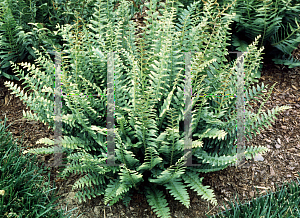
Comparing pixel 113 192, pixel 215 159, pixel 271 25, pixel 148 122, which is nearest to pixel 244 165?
pixel 215 159

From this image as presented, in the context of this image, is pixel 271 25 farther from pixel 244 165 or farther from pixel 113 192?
pixel 113 192

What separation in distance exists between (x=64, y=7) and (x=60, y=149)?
175 centimetres

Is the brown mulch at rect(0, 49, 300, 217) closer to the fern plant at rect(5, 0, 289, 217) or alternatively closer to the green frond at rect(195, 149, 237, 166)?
the fern plant at rect(5, 0, 289, 217)

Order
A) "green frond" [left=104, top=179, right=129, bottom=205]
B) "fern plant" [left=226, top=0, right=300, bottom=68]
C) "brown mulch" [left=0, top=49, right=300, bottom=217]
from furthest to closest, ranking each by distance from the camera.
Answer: "fern plant" [left=226, top=0, right=300, bottom=68] < "brown mulch" [left=0, top=49, right=300, bottom=217] < "green frond" [left=104, top=179, right=129, bottom=205]

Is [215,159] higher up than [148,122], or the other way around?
[148,122]

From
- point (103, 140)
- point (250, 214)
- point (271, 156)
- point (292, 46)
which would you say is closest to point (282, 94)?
point (292, 46)

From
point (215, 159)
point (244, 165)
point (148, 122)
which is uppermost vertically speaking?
point (148, 122)

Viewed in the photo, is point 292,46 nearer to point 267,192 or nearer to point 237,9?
point 237,9

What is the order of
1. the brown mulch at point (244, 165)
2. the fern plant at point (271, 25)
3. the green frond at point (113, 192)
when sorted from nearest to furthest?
the green frond at point (113, 192), the brown mulch at point (244, 165), the fern plant at point (271, 25)

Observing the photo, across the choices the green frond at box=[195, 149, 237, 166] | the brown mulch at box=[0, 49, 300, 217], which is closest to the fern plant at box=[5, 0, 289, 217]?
the green frond at box=[195, 149, 237, 166]

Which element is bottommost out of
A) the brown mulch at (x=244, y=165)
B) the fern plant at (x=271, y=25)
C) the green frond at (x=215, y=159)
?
the brown mulch at (x=244, y=165)

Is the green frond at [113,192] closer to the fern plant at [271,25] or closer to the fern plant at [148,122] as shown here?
the fern plant at [148,122]

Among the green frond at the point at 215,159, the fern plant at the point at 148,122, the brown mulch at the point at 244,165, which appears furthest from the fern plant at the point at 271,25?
the green frond at the point at 215,159

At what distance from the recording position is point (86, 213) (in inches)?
93.9
